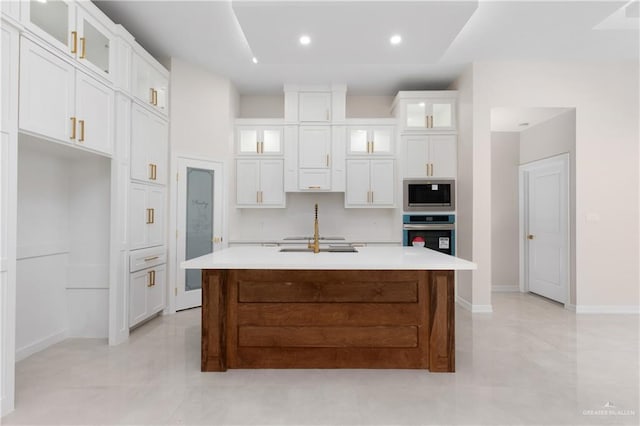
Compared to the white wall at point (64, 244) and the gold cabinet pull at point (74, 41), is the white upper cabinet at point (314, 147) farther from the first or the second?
the gold cabinet pull at point (74, 41)

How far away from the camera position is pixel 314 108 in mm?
5199

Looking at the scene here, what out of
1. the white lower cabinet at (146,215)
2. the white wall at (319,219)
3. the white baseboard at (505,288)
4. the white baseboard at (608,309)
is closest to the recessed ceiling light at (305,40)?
the white lower cabinet at (146,215)

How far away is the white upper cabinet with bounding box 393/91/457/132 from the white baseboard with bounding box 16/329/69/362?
4.46m

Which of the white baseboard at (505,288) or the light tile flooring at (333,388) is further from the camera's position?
the white baseboard at (505,288)

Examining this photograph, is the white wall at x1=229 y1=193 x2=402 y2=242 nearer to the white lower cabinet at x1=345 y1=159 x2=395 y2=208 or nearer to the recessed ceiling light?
the white lower cabinet at x1=345 y1=159 x2=395 y2=208

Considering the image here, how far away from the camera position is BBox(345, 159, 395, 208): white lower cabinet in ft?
17.1

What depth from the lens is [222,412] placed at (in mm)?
2113

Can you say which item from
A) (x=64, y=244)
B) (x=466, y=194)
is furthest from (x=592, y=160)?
(x=64, y=244)

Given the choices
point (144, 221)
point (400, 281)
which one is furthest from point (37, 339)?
point (400, 281)

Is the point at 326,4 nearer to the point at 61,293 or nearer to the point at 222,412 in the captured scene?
the point at 222,412

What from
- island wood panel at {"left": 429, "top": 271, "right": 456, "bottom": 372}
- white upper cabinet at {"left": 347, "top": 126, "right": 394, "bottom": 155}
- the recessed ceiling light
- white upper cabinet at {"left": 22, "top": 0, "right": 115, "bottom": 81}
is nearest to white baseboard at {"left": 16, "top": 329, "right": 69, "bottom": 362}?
white upper cabinet at {"left": 22, "top": 0, "right": 115, "bottom": 81}

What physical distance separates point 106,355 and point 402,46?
3777 millimetres

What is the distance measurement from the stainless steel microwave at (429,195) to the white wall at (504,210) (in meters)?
1.32

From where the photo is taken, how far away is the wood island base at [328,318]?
269 centimetres
